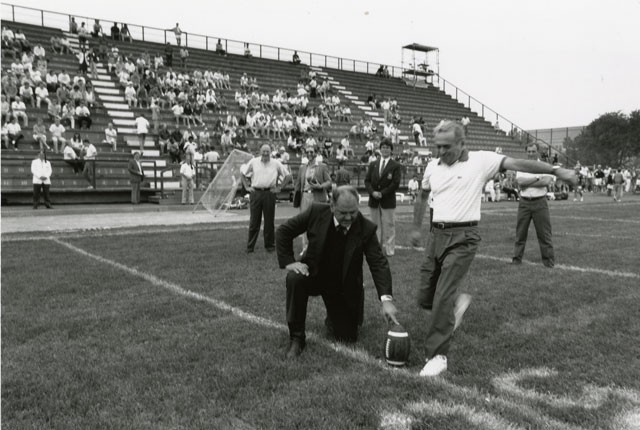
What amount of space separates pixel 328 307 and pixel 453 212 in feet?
4.37

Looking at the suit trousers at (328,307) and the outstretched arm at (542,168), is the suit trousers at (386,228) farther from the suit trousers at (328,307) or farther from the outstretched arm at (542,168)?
the outstretched arm at (542,168)

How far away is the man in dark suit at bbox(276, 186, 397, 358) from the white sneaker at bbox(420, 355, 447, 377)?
0.60 m

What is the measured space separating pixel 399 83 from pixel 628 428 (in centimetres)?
4515

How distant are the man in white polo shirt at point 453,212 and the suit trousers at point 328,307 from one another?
27.8 inches

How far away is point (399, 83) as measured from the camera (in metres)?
46.9

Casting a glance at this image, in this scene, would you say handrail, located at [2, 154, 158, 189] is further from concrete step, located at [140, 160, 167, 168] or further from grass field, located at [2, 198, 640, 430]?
grass field, located at [2, 198, 640, 430]

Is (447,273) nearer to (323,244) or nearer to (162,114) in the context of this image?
(323,244)

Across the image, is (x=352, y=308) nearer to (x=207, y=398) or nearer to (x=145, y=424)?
(x=207, y=398)

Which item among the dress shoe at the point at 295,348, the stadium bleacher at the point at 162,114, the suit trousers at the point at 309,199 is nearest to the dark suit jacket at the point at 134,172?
the stadium bleacher at the point at 162,114

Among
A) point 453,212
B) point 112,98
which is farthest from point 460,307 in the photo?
point 112,98

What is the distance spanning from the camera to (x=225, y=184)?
17891mm

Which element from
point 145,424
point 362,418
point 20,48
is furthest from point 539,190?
point 20,48

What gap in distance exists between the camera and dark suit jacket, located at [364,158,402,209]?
9.80 metres

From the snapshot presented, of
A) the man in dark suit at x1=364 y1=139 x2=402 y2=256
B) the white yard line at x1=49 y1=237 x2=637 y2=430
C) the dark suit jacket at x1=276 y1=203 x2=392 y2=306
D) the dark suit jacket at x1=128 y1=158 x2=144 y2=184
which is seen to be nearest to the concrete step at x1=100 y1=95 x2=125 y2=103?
the dark suit jacket at x1=128 y1=158 x2=144 y2=184
